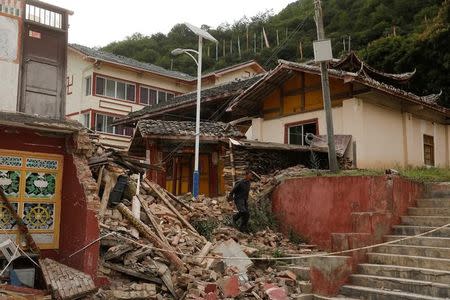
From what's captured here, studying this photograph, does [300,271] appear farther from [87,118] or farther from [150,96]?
[150,96]

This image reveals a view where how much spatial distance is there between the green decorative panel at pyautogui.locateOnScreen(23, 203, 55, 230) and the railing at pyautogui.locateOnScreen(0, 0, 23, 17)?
3927 mm

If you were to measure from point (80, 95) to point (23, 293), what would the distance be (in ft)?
82.1

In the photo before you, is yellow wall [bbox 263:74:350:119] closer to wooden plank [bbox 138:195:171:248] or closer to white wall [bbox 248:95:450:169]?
white wall [bbox 248:95:450:169]

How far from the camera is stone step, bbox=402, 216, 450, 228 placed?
1109cm

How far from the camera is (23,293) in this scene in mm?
7512

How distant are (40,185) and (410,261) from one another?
7.78 metres

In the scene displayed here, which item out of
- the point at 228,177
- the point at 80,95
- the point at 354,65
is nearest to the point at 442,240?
the point at 228,177

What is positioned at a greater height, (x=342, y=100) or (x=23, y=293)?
(x=342, y=100)

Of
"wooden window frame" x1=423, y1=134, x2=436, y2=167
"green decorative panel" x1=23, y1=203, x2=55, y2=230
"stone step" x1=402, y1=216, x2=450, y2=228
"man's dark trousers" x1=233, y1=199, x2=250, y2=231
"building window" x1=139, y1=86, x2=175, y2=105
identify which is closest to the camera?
"green decorative panel" x1=23, y1=203, x2=55, y2=230

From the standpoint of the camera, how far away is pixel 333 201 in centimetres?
1232

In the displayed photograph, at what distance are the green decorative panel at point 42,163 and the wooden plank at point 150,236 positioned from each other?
77.0 inches

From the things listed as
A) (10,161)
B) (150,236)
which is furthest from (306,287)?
(10,161)

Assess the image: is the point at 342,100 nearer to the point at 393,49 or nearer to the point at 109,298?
the point at 109,298

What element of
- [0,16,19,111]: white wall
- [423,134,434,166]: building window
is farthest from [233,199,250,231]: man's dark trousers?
[423,134,434,166]: building window
